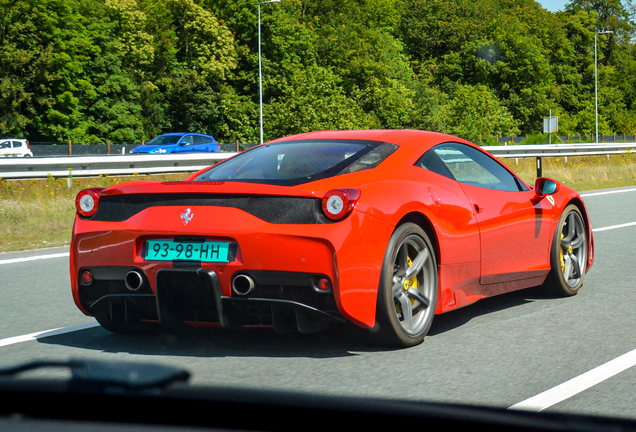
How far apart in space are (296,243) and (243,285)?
345 mm

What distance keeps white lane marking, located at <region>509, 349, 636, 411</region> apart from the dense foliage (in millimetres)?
45293

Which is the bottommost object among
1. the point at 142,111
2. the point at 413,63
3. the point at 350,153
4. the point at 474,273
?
the point at 474,273

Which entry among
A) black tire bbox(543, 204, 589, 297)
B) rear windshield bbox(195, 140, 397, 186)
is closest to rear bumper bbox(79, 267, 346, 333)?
rear windshield bbox(195, 140, 397, 186)

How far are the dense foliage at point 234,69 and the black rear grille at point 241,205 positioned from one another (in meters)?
44.9

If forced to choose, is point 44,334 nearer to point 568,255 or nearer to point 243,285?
point 243,285

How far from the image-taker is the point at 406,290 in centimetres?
507

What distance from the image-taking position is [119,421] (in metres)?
2.16

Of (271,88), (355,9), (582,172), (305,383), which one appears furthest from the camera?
(355,9)

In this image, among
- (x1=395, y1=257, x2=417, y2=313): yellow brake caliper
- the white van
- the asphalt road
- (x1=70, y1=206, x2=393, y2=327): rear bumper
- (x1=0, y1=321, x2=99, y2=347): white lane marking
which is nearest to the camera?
the asphalt road

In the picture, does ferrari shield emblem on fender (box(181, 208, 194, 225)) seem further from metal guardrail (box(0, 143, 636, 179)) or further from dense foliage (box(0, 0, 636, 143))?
dense foliage (box(0, 0, 636, 143))

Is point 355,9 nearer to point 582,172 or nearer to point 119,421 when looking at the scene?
point 582,172

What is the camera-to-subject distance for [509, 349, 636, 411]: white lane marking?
3.86m

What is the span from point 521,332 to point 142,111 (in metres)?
58.1

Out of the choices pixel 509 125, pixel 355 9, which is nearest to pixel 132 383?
pixel 355 9
